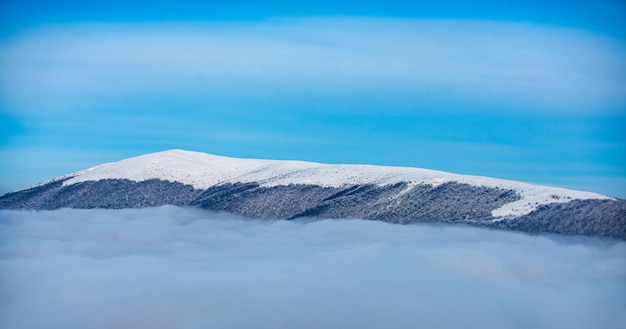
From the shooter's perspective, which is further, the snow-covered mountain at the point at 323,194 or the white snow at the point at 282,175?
the white snow at the point at 282,175

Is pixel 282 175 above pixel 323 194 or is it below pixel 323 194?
above

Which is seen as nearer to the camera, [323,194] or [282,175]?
[323,194]

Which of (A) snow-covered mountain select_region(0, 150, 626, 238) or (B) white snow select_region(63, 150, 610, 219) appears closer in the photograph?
(A) snow-covered mountain select_region(0, 150, 626, 238)

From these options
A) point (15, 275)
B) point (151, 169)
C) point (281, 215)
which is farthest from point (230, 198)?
point (15, 275)

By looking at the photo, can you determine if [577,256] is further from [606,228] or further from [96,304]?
[96,304]
